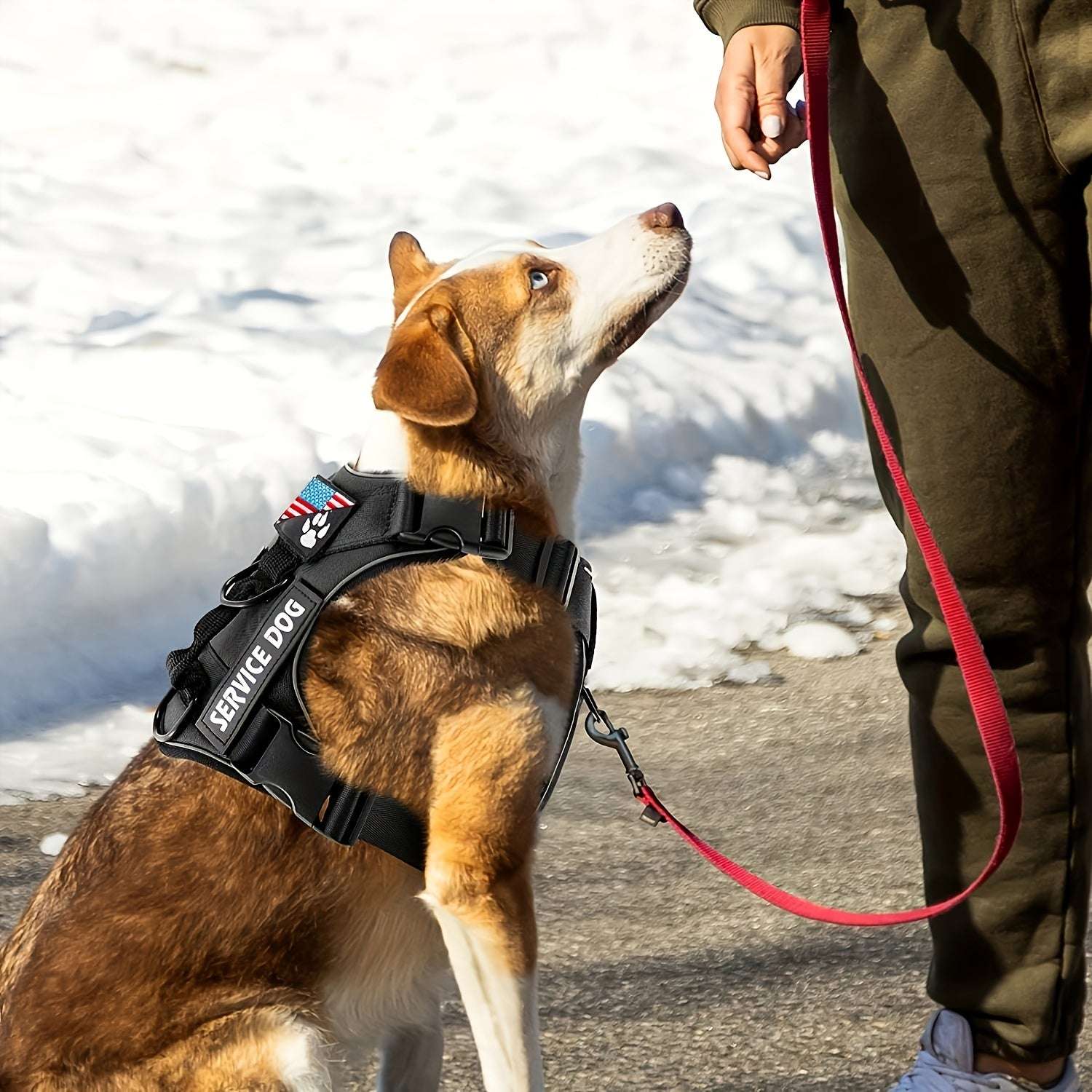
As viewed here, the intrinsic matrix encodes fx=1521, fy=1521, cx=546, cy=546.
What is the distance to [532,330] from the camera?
2709mm

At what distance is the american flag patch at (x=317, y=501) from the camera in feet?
8.21

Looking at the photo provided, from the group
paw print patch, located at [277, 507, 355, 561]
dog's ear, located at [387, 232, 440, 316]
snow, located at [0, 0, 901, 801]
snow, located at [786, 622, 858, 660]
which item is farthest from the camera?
snow, located at [0, 0, 901, 801]

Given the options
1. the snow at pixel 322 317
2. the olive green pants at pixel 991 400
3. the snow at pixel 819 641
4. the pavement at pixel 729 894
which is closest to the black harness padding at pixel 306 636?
the olive green pants at pixel 991 400

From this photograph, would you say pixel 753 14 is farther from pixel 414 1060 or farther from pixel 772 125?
pixel 414 1060

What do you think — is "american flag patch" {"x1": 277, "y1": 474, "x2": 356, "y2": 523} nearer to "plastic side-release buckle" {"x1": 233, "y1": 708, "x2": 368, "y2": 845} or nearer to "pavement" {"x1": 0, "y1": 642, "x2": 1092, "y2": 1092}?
"plastic side-release buckle" {"x1": 233, "y1": 708, "x2": 368, "y2": 845}

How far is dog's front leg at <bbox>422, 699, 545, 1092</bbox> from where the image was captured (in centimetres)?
235

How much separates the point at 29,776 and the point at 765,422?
12.6 feet

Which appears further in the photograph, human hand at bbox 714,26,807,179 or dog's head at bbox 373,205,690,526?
dog's head at bbox 373,205,690,526

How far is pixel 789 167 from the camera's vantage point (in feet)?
32.1

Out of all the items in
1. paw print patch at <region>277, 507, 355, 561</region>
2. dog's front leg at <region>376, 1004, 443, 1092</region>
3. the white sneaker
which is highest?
paw print patch at <region>277, 507, 355, 561</region>

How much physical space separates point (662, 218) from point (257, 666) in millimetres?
1158

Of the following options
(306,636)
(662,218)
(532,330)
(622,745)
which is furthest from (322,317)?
(306,636)

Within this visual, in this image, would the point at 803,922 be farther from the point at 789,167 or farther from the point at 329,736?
the point at 789,167

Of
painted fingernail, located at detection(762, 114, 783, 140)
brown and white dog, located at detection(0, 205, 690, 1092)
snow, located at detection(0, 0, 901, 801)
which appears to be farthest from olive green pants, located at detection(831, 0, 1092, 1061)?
snow, located at detection(0, 0, 901, 801)
